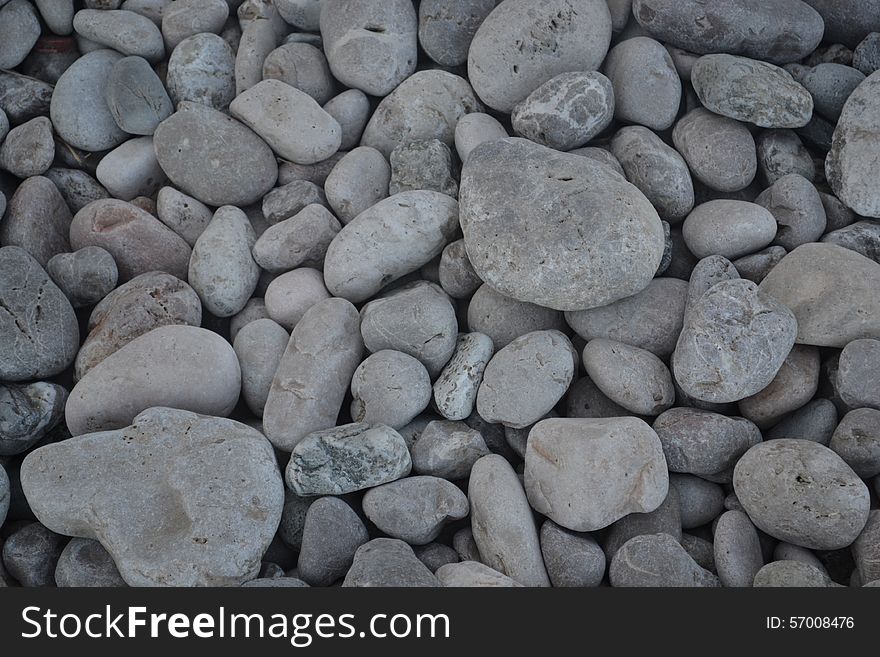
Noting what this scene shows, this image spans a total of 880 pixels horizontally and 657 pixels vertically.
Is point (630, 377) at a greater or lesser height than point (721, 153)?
lesser

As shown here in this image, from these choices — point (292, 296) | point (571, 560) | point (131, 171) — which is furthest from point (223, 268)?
point (571, 560)

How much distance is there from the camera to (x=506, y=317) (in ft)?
7.77

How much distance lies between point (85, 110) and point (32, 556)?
5.03 feet

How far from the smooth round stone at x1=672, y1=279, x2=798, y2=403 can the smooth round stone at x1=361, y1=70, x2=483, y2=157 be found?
1112mm

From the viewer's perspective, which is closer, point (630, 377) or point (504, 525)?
point (504, 525)

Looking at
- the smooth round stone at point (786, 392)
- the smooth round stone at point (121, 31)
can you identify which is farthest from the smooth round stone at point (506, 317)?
the smooth round stone at point (121, 31)

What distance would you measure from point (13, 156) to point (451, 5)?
1554 mm

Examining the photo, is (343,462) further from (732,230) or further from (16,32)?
(16,32)

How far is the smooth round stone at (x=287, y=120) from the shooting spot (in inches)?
105

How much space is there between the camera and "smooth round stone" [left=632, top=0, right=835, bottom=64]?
265 centimetres

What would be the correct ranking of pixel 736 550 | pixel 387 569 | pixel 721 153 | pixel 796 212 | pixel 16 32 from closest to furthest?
pixel 387 569 < pixel 736 550 < pixel 796 212 < pixel 721 153 < pixel 16 32
